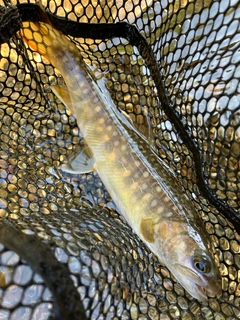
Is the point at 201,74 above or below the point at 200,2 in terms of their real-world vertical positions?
below

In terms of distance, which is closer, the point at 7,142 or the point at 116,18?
the point at 7,142

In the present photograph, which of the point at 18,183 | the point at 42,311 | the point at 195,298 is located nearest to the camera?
the point at 42,311

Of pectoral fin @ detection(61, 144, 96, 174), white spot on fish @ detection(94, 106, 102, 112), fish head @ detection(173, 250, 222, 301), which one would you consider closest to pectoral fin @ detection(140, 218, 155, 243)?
fish head @ detection(173, 250, 222, 301)

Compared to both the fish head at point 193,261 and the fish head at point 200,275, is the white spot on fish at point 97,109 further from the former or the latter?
the fish head at point 200,275

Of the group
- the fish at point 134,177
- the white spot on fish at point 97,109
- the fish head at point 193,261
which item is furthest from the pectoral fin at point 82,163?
the fish head at point 193,261

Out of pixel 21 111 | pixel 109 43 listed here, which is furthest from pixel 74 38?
pixel 21 111

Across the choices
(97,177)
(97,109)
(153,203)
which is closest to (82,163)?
(97,177)

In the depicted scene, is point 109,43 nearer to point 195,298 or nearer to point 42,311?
point 195,298

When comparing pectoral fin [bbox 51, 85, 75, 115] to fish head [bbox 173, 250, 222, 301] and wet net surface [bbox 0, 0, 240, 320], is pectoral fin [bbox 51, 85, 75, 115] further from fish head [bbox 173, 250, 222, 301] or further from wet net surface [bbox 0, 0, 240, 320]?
fish head [bbox 173, 250, 222, 301]
